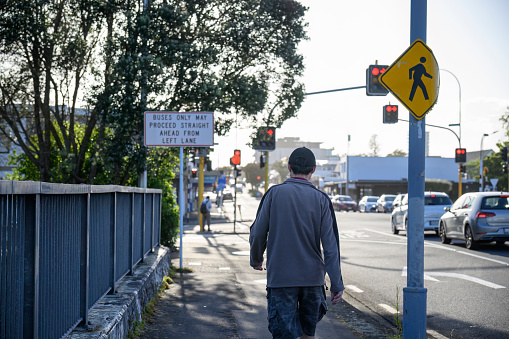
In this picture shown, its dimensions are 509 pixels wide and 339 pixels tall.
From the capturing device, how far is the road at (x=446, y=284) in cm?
763

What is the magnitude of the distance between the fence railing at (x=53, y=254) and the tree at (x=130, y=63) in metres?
8.27

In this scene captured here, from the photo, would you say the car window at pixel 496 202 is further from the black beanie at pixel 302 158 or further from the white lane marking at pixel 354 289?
the black beanie at pixel 302 158

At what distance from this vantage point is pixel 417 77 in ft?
20.0

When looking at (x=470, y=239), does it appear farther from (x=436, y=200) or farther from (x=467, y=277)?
(x=436, y=200)

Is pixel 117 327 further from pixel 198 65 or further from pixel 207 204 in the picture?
pixel 207 204

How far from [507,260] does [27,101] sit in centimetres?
1288

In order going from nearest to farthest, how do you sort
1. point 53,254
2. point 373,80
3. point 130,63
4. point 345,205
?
point 53,254
point 130,63
point 373,80
point 345,205

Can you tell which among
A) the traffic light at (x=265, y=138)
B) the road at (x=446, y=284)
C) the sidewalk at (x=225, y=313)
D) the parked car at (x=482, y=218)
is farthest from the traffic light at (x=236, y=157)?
the sidewalk at (x=225, y=313)

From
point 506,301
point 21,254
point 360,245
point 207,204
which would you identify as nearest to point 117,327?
point 21,254

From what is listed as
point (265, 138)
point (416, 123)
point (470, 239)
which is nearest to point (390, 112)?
point (265, 138)

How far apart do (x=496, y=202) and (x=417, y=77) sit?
457 inches

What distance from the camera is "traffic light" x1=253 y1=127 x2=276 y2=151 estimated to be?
696 inches

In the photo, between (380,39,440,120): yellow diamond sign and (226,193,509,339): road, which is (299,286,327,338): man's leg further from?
(226,193,509,339): road

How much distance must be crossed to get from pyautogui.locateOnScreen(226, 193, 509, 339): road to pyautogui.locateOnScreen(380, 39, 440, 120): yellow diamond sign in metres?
2.70
